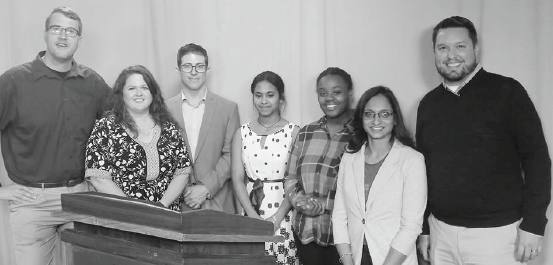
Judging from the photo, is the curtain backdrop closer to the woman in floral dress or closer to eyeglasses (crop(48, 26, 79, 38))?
eyeglasses (crop(48, 26, 79, 38))

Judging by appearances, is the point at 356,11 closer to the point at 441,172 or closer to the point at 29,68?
the point at 441,172

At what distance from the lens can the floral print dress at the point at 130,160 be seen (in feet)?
9.27

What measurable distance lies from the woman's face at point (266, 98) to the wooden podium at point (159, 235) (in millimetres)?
1726

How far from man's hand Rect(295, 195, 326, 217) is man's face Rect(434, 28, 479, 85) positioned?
89 cm

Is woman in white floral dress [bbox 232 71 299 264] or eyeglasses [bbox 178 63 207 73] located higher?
eyeglasses [bbox 178 63 207 73]

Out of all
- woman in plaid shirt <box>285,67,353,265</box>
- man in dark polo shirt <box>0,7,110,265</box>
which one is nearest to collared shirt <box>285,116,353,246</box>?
woman in plaid shirt <box>285,67,353,265</box>

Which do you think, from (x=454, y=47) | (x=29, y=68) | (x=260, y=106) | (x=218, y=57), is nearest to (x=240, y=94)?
(x=218, y=57)

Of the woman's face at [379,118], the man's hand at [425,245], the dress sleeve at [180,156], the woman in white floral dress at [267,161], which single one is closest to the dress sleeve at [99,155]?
the dress sleeve at [180,156]

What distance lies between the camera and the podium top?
1.40m

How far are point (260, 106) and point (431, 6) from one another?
118 cm

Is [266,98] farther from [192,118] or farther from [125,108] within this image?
[125,108]

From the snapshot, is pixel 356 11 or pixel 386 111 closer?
pixel 386 111

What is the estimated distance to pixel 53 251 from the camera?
3.37 meters

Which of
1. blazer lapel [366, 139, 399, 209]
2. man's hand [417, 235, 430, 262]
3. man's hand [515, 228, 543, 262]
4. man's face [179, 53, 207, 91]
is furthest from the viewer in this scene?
man's face [179, 53, 207, 91]
